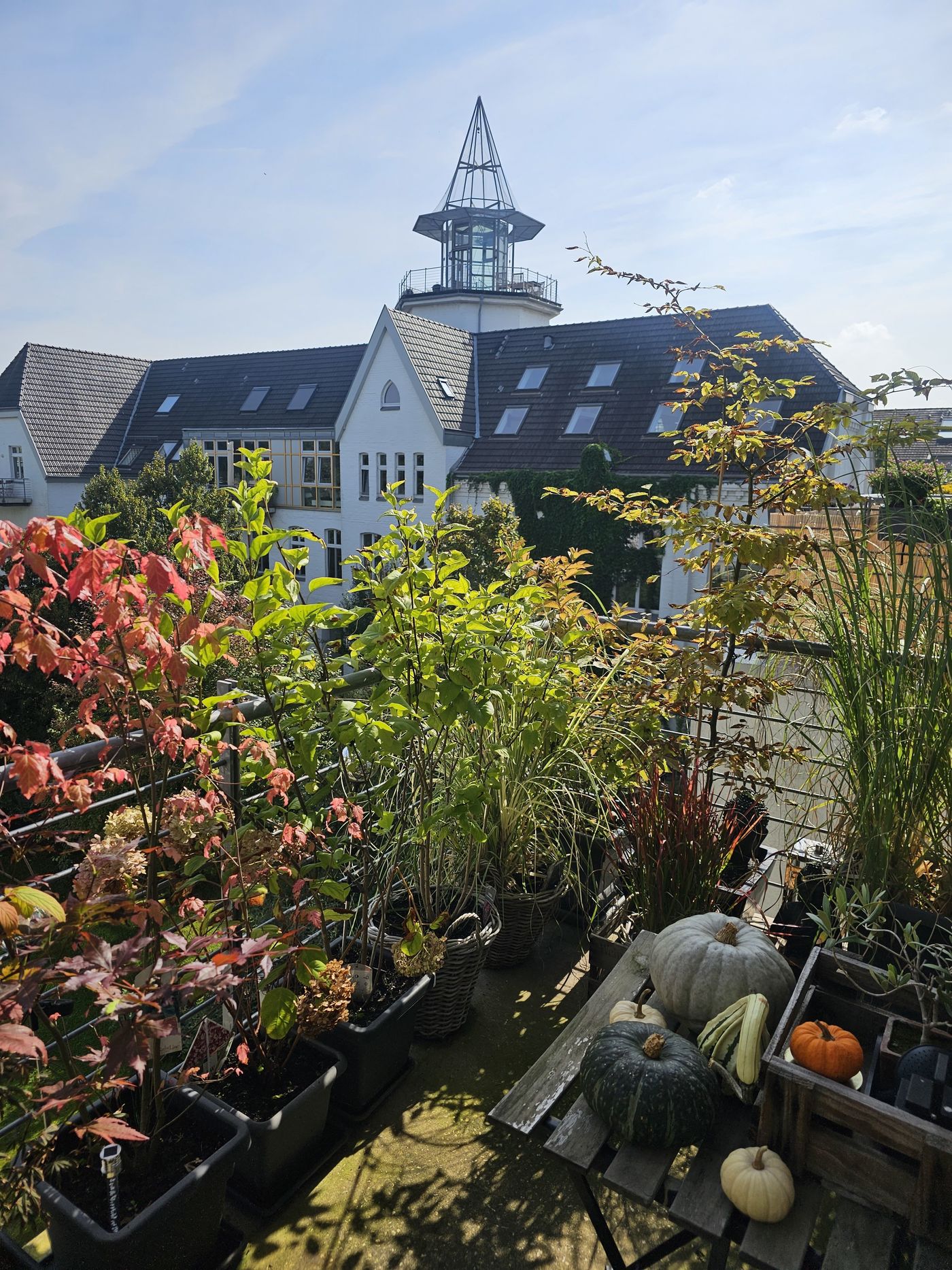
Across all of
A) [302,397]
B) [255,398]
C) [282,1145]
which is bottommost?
[282,1145]

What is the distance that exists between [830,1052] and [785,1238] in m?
0.31

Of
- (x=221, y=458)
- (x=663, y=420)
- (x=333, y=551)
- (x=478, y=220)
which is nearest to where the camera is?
(x=663, y=420)

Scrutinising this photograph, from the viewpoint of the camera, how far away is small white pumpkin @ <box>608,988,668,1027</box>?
1.90 metres

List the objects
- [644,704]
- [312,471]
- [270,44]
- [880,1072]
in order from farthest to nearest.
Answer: [312,471]
[270,44]
[644,704]
[880,1072]

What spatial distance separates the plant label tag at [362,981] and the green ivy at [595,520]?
46.7ft

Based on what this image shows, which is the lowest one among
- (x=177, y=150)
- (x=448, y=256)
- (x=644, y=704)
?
(x=644, y=704)

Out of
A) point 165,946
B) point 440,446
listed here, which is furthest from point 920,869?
point 440,446

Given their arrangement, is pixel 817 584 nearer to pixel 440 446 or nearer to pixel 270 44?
pixel 270 44

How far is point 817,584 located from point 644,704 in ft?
2.44

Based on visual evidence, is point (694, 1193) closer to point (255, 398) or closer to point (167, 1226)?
point (167, 1226)

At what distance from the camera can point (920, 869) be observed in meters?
1.98

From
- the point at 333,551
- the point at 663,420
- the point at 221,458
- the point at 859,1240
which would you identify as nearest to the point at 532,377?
the point at 663,420

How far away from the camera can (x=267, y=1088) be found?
1.85m

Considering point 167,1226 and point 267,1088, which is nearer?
point 167,1226
